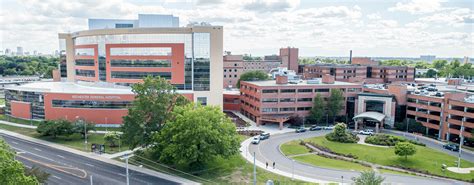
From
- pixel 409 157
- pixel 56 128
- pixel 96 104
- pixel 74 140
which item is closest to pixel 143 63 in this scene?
pixel 96 104

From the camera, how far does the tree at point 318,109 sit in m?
80.8

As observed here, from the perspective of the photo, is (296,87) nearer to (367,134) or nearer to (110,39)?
(367,134)

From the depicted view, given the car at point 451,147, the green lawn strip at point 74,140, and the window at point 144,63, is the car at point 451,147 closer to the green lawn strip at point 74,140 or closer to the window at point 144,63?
the green lawn strip at point 74,140

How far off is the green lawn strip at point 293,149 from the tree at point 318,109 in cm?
1859

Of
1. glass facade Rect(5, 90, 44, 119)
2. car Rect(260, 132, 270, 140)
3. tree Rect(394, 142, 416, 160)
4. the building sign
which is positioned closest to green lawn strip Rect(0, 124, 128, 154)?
glass facade Rect(5, 90, 44, 119)

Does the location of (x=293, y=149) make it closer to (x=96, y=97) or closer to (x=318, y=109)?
(x=318, y=109)

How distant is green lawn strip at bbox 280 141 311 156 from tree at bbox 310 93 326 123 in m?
18.6

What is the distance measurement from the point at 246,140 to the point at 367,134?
26.1m

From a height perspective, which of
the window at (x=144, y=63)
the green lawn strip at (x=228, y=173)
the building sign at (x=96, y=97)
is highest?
the window at (x=144, y=63)

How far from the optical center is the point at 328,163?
52.9 meters

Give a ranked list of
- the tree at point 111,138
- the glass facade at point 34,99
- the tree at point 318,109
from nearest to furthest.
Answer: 1. the tree at point 111,138
2. the glass facade at point 34,99
3. the tree at point 318,109

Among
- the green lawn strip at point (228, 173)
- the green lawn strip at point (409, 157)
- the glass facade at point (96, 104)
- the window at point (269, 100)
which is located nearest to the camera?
the green lawn strip at point (228, 173)

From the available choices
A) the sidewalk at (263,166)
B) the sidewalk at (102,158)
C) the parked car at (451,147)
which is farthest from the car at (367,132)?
the sidewalk at (102,158)

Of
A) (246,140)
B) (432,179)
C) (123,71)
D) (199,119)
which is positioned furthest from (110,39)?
(432,179)
